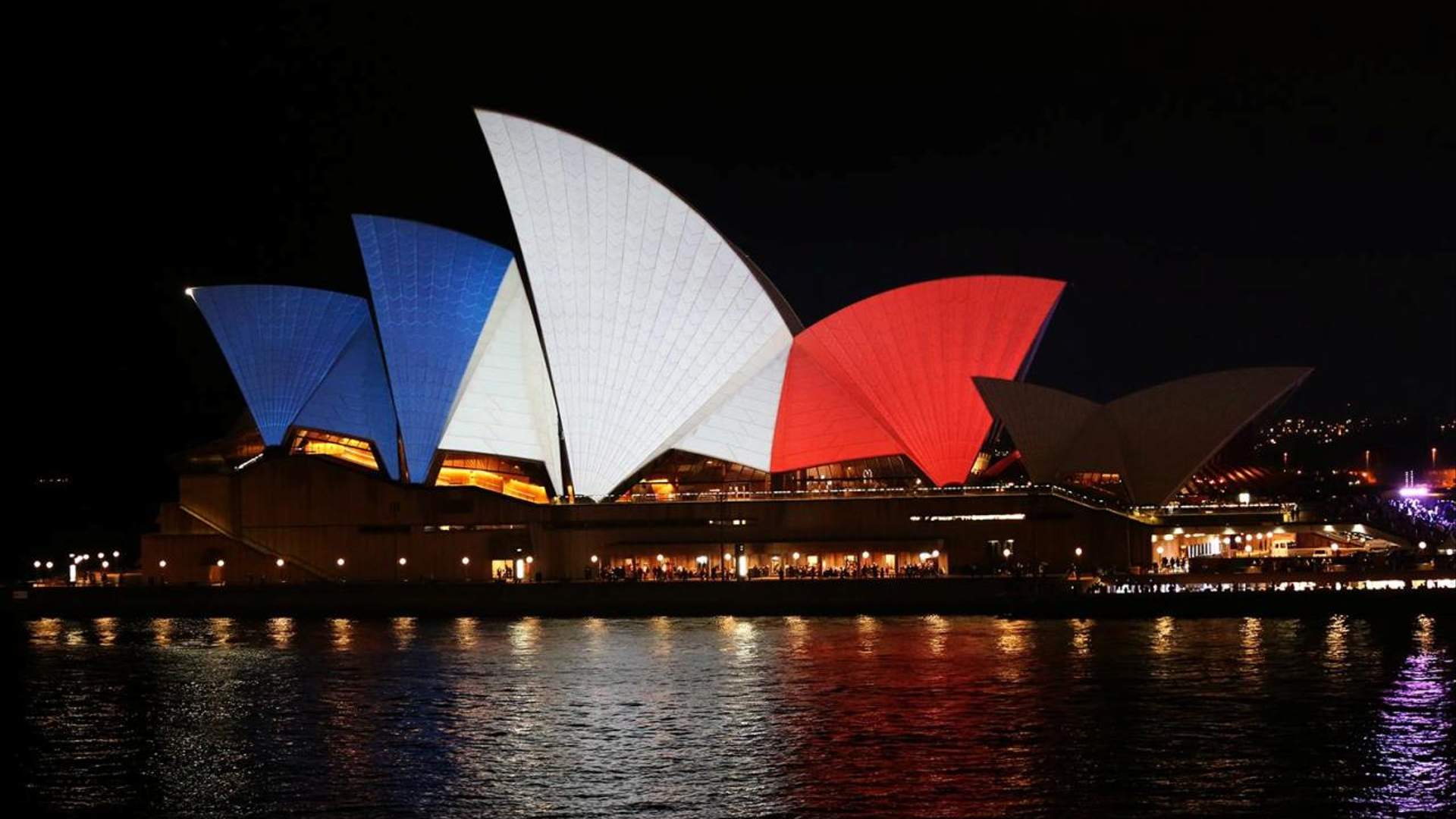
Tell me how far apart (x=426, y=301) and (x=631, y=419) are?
6.83m

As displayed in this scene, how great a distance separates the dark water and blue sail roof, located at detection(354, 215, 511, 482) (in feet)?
39.4

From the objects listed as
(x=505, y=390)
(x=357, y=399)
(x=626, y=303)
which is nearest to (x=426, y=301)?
(x=505, y=390)

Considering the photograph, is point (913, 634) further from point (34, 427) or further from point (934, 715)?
point (34, 427)

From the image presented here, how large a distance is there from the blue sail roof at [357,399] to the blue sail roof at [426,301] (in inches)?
59.9

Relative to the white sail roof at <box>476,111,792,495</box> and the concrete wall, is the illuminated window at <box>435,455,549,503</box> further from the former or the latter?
the white sail roof at <box>476,111,792,495</box>

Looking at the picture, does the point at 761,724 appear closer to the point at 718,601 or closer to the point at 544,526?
the point at 718,601

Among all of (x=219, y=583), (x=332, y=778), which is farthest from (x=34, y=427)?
(x=332, y=778)

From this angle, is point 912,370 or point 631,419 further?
point 631,419

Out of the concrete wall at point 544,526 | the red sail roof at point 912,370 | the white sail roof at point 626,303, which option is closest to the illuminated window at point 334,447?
the concrete wall at point 544,526

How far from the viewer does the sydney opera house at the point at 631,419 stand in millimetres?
45594

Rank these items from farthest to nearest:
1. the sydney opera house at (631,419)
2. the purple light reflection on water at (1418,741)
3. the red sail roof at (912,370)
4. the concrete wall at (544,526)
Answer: the concrete wall at (544,526) < the red sail roof at (912,370) < the sydney opera house at (631,419) < the purple light reflection on water at (1418,741)

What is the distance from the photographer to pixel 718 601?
44812 mm

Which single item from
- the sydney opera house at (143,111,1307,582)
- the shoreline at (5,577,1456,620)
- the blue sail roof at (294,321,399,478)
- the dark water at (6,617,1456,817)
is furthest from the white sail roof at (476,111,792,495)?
the dark water at (6,617,1456,817)

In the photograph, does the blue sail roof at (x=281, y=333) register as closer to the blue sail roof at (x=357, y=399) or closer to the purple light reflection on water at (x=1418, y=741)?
the blue sail roof at (x=357, y=399)
